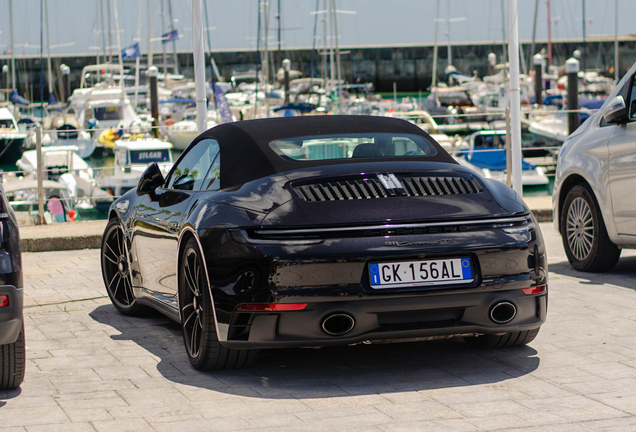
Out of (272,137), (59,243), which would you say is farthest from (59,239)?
(272,137)

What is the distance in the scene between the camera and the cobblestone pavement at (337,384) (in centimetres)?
400

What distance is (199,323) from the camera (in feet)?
16.1

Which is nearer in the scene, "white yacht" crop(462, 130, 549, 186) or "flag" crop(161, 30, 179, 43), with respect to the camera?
"white yacht" crop(462, 130, 549, 186)

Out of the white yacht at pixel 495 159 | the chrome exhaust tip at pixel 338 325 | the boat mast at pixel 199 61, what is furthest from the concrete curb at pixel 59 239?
the white yacht at pixel 495 159

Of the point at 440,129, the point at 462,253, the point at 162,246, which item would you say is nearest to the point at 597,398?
the point at 462,253

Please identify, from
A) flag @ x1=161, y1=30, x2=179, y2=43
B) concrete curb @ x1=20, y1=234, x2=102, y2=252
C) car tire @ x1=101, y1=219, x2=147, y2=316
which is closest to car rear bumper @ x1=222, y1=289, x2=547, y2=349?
car tire @ x1=101, y1=219, x2=147, y2=316

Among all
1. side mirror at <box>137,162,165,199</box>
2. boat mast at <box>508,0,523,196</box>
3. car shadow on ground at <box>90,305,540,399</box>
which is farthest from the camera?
boat mast at <box>508,0,523,196</box>

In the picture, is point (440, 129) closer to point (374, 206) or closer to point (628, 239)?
point (628, 239)

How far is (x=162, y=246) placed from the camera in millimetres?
5613

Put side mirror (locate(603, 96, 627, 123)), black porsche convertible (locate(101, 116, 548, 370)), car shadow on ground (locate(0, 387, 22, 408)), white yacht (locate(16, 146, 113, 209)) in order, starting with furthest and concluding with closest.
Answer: white yacht (locate(16, 146, 113, 209)) → side mirror (locate(603, 96, 627, 123)) → car shadow on ground (locate(0, 387, 22, 408)) → black porsche convertible (locate(101, 116, 548, 370))

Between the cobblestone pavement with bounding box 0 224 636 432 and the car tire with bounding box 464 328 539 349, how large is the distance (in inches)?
2.6

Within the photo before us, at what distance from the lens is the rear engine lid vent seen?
4.55 metres

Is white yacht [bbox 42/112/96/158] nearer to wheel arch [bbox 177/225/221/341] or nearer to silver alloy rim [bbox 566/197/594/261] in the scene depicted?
silver alloy rim [bbox 566/197/594/261]

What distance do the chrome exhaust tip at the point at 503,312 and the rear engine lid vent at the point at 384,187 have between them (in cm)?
59
